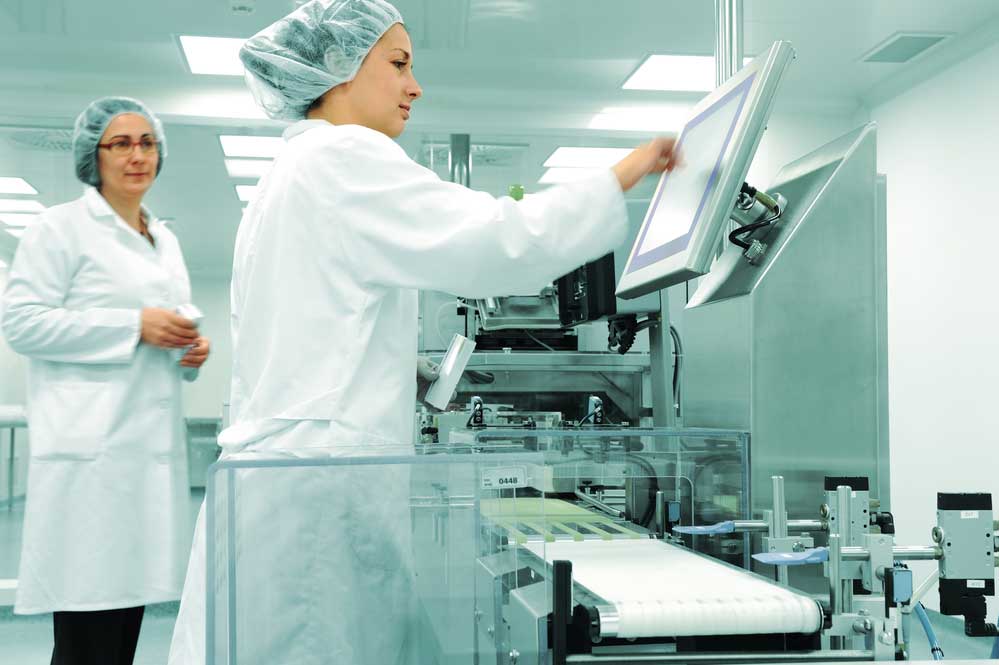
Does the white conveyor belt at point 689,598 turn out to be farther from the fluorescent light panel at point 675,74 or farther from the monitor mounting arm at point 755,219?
the fluorescent light panel at point 675,74

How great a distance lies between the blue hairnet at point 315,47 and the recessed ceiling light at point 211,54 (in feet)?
9.95

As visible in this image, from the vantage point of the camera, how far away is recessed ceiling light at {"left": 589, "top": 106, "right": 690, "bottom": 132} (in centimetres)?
507

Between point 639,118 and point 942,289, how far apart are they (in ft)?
6.43

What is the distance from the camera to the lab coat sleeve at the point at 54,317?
1772mm

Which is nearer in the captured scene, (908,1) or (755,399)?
(755,399)

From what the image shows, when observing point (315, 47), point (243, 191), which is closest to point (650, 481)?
point (315, 47)

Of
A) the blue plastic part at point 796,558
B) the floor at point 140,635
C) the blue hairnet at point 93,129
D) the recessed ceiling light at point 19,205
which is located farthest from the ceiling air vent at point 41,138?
the blue plastic part at point 796,558

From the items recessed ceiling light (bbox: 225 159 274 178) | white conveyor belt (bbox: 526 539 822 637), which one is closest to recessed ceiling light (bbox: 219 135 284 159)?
recessed ceiling light (bbox: 225 159 274 178)

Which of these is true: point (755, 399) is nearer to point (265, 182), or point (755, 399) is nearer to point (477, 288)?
point (477, 288)

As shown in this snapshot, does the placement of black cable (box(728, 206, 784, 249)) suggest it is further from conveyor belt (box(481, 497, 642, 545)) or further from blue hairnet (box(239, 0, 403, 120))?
blue hairnet (box(239, 0, 403, 120))

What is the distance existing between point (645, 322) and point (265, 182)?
117cm

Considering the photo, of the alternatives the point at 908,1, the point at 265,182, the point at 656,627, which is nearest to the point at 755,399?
the point at 656,627

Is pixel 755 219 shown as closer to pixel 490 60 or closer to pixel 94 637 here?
pixel 94 637

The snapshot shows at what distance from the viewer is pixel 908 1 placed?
3678mm
